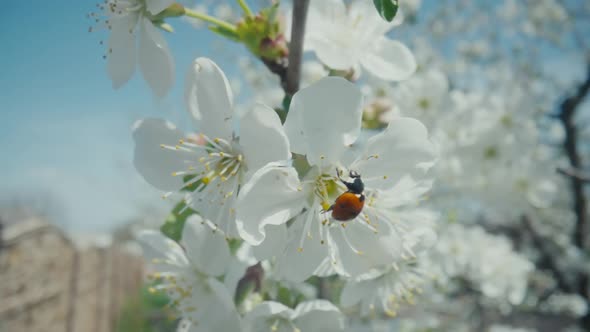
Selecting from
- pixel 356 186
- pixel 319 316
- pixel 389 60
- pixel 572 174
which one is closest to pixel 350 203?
pixel 356 186

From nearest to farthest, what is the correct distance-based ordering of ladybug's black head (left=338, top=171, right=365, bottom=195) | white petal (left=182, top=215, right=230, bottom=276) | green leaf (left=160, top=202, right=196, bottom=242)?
1. ladybug's black head (left=338, top=171, right=365, bottom=195)
2. white petal (left=182, top=215, right=230, bottom=276)
3. green leaf (left=160, top=202, right=196, bottom=242)

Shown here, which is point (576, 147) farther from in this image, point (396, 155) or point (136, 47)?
point (136, 47)

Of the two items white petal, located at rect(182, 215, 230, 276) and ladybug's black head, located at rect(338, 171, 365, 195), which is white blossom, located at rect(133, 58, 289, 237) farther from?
ladybug's black head, located at rect(338, 171, 365, 195)

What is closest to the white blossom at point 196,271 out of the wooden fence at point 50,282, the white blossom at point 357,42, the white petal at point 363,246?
the white petal at point 363,246

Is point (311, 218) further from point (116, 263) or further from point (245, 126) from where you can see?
point (116, 263)

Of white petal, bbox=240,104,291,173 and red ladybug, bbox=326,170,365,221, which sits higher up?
white petal, bbox=240,104,291,173

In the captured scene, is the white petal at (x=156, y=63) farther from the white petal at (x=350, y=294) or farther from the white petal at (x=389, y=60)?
the white petal at (x=350, y=294)

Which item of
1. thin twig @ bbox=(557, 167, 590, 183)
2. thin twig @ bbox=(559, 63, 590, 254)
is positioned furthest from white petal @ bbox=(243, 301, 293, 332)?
thin twig @ bbox=(559, 63, 590, 254)
